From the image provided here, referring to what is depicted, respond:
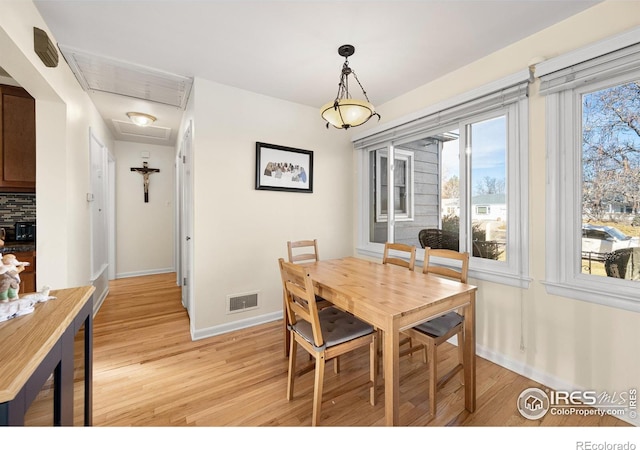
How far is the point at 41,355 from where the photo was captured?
76cm

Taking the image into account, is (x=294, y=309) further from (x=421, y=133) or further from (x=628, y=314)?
(x=421, y=133)

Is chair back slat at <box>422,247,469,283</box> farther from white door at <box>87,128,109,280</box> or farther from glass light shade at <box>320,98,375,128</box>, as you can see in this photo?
white door at <box>87,128,109,280</box>

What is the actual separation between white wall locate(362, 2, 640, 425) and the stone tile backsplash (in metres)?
4.56

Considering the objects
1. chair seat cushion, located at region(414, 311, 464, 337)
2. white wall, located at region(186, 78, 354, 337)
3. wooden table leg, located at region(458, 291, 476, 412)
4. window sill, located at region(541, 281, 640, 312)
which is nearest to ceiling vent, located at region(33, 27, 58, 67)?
white wall, located at region(186, 78, 354, 337)

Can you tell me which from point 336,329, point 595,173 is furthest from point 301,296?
point 595,173

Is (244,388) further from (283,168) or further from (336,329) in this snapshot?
(283,168)

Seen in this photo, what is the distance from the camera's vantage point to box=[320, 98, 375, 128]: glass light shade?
177cm

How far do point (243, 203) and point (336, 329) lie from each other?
66.5 inches

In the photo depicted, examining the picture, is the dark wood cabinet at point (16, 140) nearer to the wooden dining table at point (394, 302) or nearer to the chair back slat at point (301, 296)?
the chair back slat at point (301, 296)

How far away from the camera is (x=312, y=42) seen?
2.01m

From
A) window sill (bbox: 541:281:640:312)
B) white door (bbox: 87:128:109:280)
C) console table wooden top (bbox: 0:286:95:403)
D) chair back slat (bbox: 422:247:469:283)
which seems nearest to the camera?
console table wooden top (bbox: 0:286:95:403)

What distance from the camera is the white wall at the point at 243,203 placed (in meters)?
2.59

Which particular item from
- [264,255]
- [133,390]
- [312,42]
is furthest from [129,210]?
[312,42]

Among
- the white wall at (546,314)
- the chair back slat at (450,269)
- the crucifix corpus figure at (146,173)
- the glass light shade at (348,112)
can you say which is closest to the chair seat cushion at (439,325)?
the chair back slat at (450,269)
